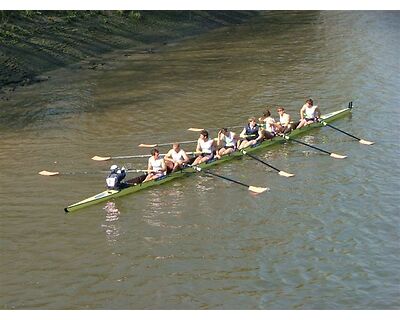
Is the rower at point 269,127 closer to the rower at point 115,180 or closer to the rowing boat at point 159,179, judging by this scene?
the rowing boat at point 159,179

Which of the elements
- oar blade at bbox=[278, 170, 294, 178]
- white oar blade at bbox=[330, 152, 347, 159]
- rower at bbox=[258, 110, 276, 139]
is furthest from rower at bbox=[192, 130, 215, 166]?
white oar blade at bbox=[330, 152, 347, 159]

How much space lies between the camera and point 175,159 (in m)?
21.5

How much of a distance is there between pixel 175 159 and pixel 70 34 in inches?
815

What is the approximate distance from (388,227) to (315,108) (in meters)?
9.59

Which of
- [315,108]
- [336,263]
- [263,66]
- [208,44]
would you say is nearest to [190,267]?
[336,263]

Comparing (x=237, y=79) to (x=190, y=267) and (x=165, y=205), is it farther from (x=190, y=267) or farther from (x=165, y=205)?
(x=190, y=267)

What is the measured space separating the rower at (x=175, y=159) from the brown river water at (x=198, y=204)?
0.58 meters

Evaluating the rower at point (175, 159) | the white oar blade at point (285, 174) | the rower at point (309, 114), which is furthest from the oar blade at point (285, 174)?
the rower at point (309, 114)

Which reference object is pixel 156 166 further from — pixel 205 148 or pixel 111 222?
pixel 111 222

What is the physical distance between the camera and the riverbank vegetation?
35125 millimetres

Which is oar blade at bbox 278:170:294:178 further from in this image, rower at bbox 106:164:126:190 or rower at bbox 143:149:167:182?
rower at bbox 106:164:126:190

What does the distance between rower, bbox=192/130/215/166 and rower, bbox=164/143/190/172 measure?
0.62 metres

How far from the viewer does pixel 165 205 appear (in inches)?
753

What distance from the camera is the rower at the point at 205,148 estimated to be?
2219cm
